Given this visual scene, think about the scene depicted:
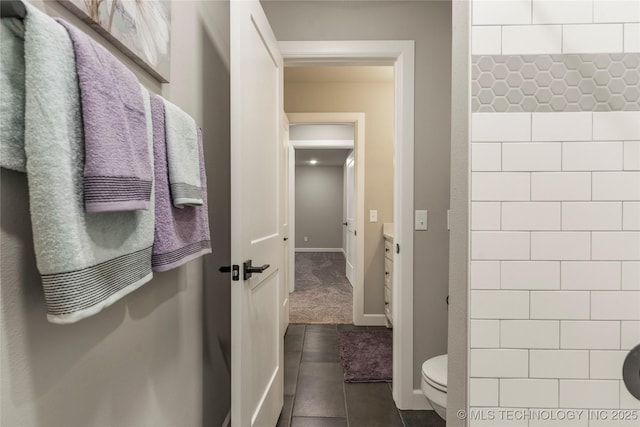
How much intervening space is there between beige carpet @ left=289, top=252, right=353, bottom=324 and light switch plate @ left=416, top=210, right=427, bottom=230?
166 cm

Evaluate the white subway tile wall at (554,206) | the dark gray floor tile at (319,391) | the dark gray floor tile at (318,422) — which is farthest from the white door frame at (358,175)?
the white subway tile wall at (554,206)

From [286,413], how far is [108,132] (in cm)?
175

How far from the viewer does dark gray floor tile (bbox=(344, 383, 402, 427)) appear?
1.66 m

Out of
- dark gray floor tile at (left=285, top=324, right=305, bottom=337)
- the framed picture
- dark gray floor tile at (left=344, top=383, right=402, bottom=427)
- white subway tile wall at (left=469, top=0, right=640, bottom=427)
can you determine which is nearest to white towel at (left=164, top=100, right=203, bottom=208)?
the framed picture

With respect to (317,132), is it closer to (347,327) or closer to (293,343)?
(347,327)

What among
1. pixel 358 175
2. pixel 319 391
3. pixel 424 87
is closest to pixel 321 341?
pixel 319 391

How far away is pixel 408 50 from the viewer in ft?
5.88

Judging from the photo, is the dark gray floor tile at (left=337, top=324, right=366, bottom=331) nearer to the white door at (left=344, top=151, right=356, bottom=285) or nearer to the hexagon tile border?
the white door at (left=344, top=151, right=356, bottom=285)

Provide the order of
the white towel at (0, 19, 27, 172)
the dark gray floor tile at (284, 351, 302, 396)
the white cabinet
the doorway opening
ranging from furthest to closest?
the doorway opening, the white cabinet, the dark gray floor tile at (284, 351, 302, 396), the white towel at (0, 19, 27, 172)

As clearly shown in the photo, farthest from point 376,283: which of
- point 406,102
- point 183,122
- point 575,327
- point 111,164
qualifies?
point 111,164

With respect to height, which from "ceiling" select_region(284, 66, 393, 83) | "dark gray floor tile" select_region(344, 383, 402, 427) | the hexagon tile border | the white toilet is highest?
"ceiling" select_region(284, 66, 393, 83)

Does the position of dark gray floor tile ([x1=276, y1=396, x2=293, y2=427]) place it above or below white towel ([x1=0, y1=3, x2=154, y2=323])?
below

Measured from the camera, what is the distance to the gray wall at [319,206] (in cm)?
833

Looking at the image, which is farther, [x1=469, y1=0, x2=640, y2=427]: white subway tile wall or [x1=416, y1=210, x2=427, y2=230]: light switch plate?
[x1=416, y1=210, x2=427, y2=230]: light switch plate
